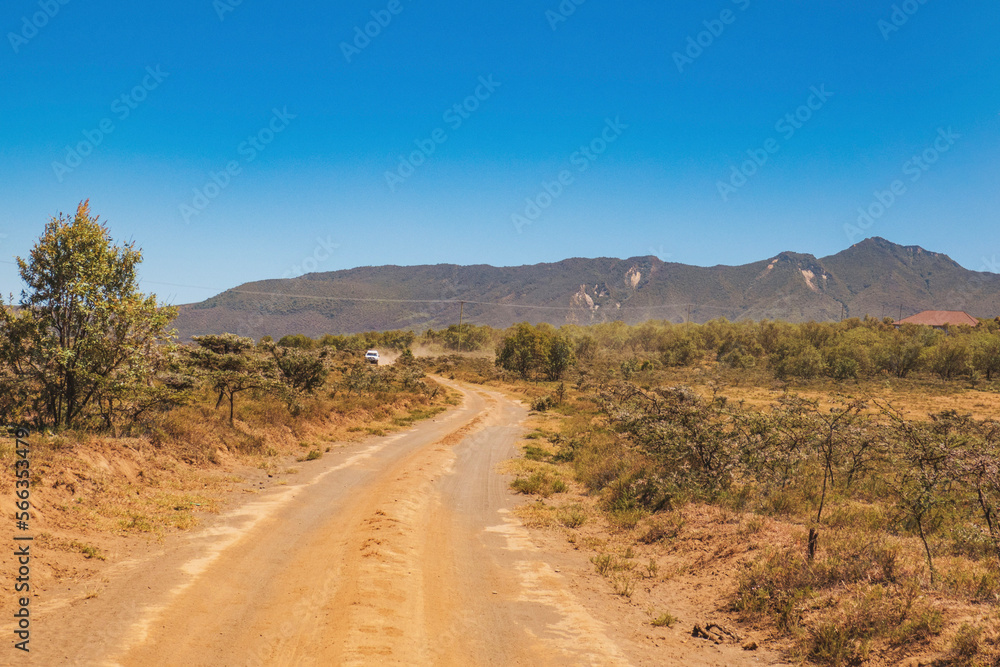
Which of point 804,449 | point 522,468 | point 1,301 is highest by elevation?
point 1,301

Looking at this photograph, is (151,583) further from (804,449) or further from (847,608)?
(804,449)

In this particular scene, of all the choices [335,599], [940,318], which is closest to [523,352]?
[335,599]

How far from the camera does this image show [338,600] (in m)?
7.32

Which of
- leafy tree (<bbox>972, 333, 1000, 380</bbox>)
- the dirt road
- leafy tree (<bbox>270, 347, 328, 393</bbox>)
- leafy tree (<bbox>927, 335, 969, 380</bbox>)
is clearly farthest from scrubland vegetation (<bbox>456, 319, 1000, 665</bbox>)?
leafy tree (<bbox>972, 333, 1000, 380</bbox>)

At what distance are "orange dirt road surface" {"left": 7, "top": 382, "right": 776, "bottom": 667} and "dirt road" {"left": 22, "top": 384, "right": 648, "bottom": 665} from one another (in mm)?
24

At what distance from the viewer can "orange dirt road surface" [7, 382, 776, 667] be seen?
5957 millimetres

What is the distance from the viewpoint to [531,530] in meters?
12.2

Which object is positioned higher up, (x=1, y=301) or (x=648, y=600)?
(x=1, y=301)

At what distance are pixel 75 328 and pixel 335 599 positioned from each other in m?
10.6

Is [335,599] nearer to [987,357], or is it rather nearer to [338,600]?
[338,600]

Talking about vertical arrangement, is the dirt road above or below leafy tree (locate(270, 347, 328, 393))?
below

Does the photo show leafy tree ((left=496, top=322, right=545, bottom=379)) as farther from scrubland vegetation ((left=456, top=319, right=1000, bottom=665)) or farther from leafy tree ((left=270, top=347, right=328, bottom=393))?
leafy tree ((left=270, top=347, right=328, bottom=393))

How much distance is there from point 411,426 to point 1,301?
18.6m

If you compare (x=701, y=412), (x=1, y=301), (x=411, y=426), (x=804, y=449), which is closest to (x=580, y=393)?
(x=411, y=426)
